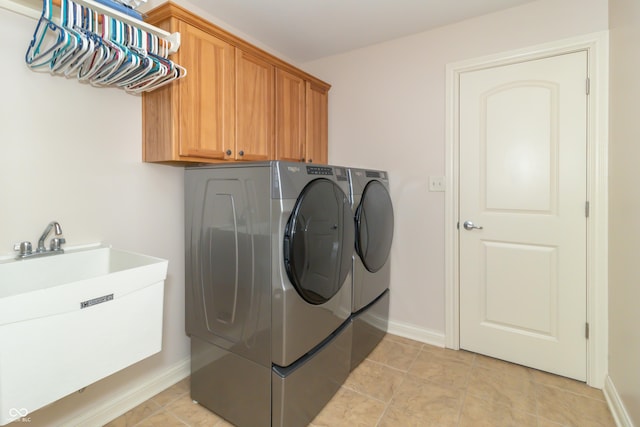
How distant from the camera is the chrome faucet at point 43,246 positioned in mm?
1342

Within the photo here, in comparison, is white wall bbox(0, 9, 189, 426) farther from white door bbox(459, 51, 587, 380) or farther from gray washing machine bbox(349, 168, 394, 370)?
white door bbox(459, 51, 587, 380)

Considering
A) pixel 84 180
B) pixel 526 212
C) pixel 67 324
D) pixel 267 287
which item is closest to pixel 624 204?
pixel 526 212

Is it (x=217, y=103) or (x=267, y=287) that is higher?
(x=217, y=103)

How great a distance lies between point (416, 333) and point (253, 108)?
7.14 feet

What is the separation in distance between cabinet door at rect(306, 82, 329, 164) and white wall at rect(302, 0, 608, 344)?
0.18 meters

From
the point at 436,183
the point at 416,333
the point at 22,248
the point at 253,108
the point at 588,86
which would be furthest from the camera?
the point at 416,333

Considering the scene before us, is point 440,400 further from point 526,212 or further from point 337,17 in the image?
point 337,17

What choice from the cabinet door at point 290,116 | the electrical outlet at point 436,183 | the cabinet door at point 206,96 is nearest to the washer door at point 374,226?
the electrical outlet at point 436,183

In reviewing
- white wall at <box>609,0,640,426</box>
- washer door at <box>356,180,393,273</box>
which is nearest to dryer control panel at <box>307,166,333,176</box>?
washer door at <box>356,180,393,273</box>

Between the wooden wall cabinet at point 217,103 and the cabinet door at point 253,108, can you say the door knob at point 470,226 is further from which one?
the cabinet door at point 253,108

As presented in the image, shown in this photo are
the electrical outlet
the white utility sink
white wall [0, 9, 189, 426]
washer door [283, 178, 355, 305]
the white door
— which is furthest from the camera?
the electrical outlet

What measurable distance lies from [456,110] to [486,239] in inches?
39.3

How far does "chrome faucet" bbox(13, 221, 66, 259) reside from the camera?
1.34 m

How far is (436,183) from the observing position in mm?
2436
